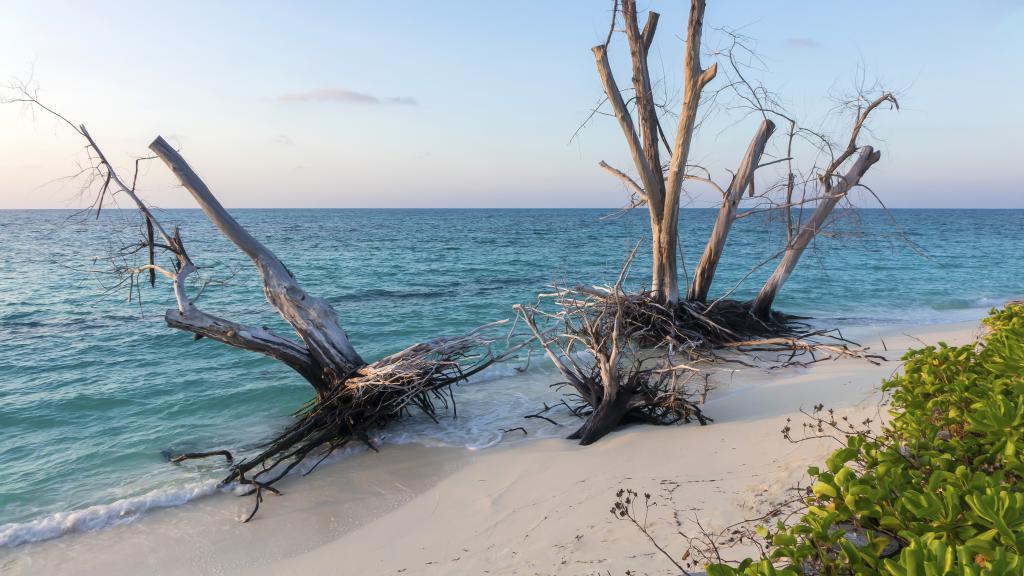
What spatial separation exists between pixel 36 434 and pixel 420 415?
452 centimetres

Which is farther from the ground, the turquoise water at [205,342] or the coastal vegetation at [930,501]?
the coastal vegetation at [930,501]

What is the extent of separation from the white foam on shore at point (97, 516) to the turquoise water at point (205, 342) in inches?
0.5

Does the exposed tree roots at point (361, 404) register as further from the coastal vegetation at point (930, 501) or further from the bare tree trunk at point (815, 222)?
the bare tree trunk at point (815, 222)

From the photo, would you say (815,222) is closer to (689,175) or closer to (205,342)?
(689,175)

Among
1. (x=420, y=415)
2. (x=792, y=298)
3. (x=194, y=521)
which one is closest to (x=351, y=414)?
(x=420, y=415)

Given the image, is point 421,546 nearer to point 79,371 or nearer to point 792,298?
point 79,371

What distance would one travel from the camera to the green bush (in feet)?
4.85

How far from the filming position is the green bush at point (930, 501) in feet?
4.85

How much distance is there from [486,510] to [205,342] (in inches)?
352

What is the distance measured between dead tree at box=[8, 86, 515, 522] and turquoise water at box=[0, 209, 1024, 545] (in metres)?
0.39

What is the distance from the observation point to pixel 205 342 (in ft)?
37.1

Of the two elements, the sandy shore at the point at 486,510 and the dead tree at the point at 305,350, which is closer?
the sandy shore at the point at 486,510

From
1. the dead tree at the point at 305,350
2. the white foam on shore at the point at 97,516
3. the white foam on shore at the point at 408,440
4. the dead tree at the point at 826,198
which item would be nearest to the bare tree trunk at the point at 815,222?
the dead tree at the point at 826,198

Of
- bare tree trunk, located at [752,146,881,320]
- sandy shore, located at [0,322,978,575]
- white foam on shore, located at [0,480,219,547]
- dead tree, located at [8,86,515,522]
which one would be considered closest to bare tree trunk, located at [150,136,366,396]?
dead tree, located at [8,86,515,522]
